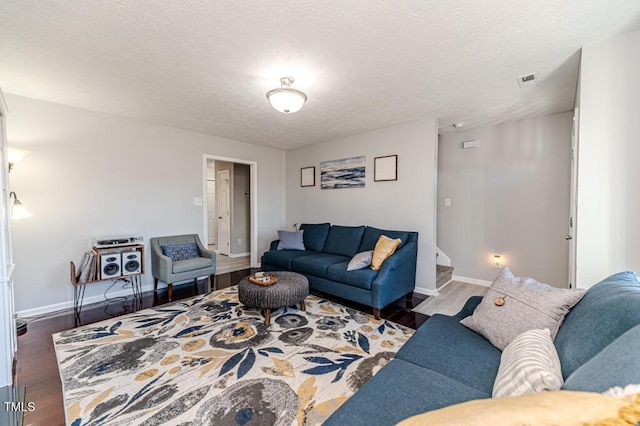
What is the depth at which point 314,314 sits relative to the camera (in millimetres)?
2912

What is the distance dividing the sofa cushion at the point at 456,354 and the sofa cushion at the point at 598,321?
0.30 metres

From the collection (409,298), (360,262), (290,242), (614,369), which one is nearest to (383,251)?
(360,262)

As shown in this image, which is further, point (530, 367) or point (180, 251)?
point (180, 251)

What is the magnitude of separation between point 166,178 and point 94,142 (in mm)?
911

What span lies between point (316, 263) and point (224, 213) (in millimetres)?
3948

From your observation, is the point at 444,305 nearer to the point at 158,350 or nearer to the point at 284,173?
the point at 158,350

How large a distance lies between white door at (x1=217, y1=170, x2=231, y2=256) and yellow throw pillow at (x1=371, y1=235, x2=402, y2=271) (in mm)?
4187

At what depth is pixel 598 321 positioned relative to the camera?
1.06 m

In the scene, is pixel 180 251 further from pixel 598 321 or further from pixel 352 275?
pixel 598 321

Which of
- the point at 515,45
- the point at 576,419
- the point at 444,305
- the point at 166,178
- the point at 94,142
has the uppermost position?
the point at 515,45

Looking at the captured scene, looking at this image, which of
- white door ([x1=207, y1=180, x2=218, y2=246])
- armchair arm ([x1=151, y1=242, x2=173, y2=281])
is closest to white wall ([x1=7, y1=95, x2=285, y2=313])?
armchair arm ([x1=151, y1=242, x2=173, y2=281])

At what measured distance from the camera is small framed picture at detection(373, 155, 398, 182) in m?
3.91

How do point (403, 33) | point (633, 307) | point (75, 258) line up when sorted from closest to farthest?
point (633, 307)
point (403, 33)
point (75, 258)

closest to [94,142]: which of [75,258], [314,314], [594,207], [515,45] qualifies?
[75,258]
